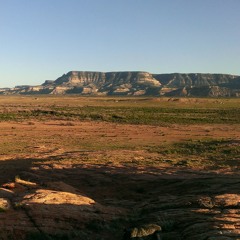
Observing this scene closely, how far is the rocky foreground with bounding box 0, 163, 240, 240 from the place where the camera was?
37.1ft

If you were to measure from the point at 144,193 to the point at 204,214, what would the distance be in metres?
5.47

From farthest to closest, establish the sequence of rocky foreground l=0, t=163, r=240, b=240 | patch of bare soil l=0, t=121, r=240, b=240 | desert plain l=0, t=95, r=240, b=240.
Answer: desert plain l=0, t=95, r=240, b=240 < patch of bare soil l=0, t=121, r=240, b=240 < rocky foreground l=0, t=163, r=240, b=240

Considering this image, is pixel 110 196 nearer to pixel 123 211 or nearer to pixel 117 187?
pixel 117 187

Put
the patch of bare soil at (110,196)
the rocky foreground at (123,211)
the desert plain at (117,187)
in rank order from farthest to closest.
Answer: the desert plain at (117,187)
the patch of bare soil at (110,196)
the rocky foreground at (123,211)

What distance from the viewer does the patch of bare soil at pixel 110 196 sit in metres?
11.6

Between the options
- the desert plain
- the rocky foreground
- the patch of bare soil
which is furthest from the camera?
the desert plain

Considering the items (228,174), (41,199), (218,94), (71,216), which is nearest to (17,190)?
(41,199)

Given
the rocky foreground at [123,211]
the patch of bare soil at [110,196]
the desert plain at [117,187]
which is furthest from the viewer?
the desert plain at [117,187]

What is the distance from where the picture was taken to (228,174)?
2022 cm

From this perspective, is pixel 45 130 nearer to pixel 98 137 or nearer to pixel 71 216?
pixel 98 137

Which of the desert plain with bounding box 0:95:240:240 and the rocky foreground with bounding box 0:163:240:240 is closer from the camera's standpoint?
the rocky foreground with bounding box 0:163:240:240

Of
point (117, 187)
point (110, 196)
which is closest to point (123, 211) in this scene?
point (110, 196)

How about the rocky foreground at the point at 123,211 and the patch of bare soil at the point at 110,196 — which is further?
the patch of bare soil at the point at 110,196

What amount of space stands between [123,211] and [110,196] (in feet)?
→ 10.6
